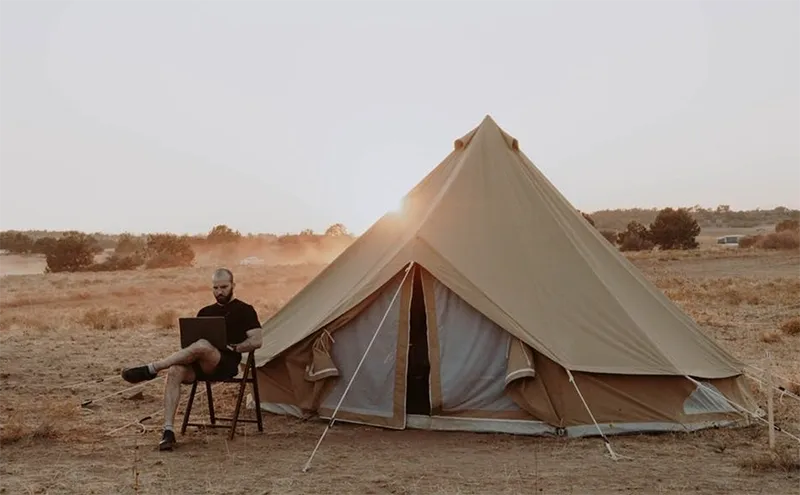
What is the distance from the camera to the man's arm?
710 centimetres

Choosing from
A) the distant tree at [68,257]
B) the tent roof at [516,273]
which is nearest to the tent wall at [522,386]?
the tent roof at [516,273]

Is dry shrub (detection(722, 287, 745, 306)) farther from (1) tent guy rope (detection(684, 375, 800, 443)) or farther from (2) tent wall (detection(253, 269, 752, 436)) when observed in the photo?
(1) tent guy rope (detection(684, 375, 800, 443))

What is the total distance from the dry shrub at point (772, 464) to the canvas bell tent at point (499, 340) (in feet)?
3.61

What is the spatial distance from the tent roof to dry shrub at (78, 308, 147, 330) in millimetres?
8326

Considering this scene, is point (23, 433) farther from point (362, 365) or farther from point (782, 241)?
point (782, 241)

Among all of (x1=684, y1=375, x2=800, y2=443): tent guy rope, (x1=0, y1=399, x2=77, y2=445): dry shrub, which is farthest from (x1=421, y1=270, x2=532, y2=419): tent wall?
(x1=0, y1=399, x2=77, y2=445): dry shrub

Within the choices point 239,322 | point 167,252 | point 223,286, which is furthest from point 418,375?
point 167,252

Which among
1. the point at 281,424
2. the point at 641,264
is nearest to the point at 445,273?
the point at 281,424

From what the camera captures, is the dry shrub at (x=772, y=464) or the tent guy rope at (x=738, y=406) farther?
the tent guy rope at (x=738, y=406)

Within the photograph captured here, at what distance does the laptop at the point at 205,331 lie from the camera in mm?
7012

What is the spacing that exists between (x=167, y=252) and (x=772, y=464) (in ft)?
155

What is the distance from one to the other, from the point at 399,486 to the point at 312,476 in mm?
699

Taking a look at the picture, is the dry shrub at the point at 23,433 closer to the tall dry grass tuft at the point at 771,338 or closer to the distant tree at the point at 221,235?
the tall dry grass tuft at the point at 771,338

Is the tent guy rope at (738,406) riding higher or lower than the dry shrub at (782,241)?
lower
